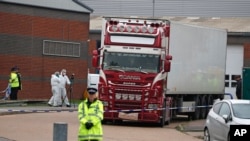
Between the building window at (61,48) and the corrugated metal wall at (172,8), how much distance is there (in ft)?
49.8

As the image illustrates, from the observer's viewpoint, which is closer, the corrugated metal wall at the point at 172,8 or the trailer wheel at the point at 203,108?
the trailer wheel at the point at 203,108

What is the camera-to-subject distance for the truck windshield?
26.5 metres

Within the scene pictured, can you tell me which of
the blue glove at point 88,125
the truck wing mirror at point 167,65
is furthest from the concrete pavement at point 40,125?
the blue glove at point 88,125

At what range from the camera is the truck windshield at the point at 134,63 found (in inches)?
1044

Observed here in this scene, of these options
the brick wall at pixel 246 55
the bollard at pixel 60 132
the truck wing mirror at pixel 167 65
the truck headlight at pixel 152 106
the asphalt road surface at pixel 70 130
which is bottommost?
the asphalt road surface at pixel 70 130

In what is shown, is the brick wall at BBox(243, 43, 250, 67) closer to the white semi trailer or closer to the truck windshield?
the white semi trailer

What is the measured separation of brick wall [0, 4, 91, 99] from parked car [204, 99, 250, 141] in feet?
72.6

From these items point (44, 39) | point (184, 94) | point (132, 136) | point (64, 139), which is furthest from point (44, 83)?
point (64, 139)

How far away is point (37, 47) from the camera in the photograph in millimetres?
42812

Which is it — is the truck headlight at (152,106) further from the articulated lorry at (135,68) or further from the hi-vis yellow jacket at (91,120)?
the hi-vis yellow jacket at (91,120)

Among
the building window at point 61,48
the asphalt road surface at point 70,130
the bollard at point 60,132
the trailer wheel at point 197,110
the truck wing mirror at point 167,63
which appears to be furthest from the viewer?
the building window at point 61,48

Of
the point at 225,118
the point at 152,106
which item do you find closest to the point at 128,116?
the point at 152,106

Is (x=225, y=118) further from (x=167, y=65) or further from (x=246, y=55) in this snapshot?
(x=246, y=55)

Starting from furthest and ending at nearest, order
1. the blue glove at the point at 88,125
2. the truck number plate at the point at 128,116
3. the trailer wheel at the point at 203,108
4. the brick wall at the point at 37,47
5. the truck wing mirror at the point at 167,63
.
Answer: the brick wall at the point at 37,47
the trailer wheel at the point at 203,108
the truck number plate at the point at 128,116
the truck wing mirror at the point at 167,63
the blue glove at the point at 88,125
